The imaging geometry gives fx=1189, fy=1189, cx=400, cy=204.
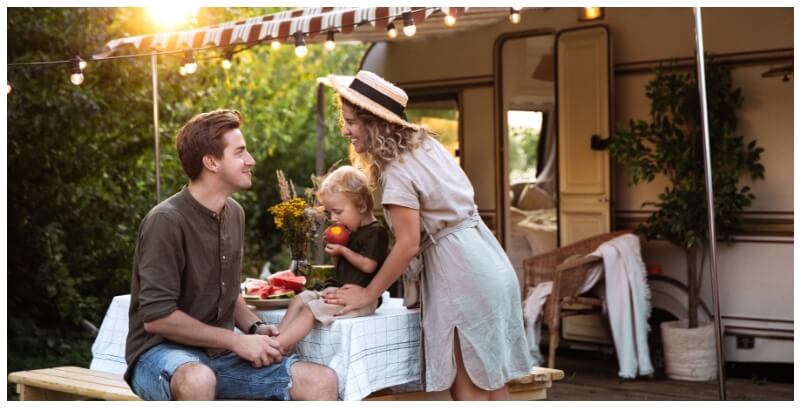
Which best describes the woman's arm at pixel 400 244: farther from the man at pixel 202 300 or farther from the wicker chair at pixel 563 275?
the wicker chair at pixel 563 275

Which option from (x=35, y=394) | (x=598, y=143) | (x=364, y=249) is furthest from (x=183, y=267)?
(x=598, y=143)

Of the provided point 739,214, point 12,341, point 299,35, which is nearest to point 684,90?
point 739,214

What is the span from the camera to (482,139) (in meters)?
8.76

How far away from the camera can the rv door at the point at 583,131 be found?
786cm

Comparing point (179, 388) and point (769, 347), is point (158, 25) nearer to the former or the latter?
point (769, 347)

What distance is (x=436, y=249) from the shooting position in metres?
4.11

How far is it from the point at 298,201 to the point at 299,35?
1414 millimetres

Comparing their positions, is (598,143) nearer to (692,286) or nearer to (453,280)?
(692,286)

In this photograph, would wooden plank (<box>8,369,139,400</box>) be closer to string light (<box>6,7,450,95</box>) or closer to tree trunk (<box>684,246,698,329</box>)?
string light (<box>6,7,450,95</box>)

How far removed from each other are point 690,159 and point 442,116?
2.34 m

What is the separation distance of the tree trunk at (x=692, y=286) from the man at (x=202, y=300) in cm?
387

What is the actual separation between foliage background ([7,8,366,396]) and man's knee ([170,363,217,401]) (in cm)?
505

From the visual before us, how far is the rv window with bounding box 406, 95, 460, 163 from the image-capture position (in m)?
8.97

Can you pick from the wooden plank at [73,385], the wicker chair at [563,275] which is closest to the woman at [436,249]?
the wooden plank at [73,385]
